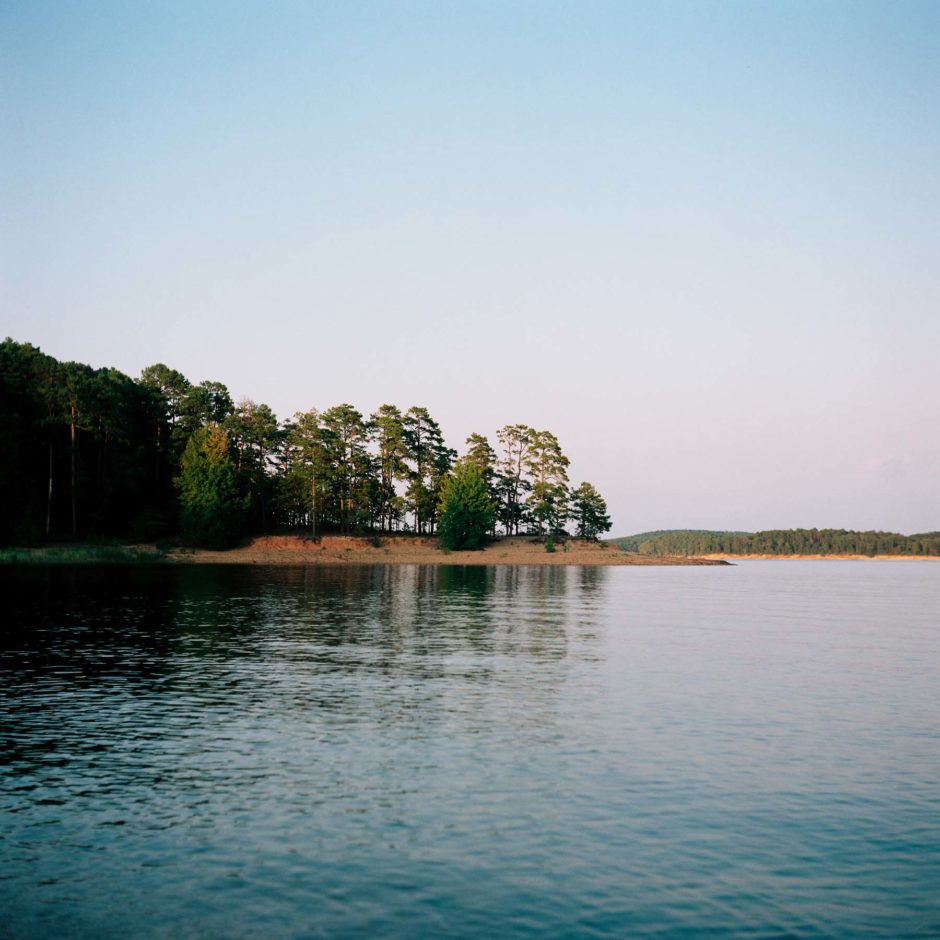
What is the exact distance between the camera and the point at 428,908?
13289mm

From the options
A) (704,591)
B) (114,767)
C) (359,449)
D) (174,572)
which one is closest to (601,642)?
(114,767)

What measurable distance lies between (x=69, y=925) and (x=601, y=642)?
118 ft

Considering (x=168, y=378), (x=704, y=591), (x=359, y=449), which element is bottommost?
(x=704, y=591)

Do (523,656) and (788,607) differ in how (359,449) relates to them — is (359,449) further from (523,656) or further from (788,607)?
(523,656)

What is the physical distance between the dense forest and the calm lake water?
92419 mm

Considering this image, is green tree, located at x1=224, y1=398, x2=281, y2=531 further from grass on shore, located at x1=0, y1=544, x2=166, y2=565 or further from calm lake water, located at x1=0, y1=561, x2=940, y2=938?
calm lake water, located at x1=0, y1=561, x2=940, y2=938

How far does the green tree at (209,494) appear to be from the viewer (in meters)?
136

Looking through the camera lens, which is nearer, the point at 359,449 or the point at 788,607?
the point at 788,607

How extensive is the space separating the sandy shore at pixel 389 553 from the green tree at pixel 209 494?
329 cm

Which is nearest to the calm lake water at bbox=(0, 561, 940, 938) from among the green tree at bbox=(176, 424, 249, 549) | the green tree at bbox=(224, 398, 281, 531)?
the green tree at bbox=(176, 424, 249, 549)

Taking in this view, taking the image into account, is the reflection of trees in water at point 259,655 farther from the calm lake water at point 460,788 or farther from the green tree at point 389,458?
the green tree at point 389,458

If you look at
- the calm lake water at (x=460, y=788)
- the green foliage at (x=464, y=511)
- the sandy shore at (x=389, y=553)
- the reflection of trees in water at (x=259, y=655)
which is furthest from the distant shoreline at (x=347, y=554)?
the calm lake water at (x=460, y=788)

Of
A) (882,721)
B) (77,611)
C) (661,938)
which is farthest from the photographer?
(77,611)

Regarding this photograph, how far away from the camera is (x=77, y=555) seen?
118750 millimetres
